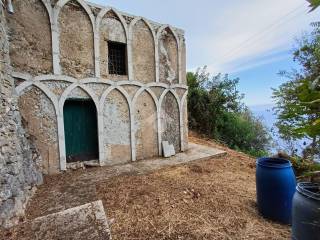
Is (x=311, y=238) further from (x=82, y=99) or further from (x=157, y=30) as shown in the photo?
(x=157, y=30)

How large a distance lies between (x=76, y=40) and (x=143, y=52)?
1.98 metres

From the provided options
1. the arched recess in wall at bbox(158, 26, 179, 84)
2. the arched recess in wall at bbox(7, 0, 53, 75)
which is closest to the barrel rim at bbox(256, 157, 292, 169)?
the arched recess in wall at bbox(158, 26, 179, 84)

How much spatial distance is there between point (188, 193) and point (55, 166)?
3190mm

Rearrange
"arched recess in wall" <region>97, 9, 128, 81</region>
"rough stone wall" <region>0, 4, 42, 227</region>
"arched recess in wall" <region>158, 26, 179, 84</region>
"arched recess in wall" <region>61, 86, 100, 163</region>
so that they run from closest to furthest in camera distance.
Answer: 1. "rough stone wall" <region>0, 4, 42, 227</region>
2. "arched recess in wall" <region>61, 86, 100, 163</region>
3. "arched recess in wall" <region>97, 9, 128, 81</region>
4. "arched recess in wall" <region>158, 26, 179, 84</region>

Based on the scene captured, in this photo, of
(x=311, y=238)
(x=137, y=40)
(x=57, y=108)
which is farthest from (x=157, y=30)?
(x=311, y=238)

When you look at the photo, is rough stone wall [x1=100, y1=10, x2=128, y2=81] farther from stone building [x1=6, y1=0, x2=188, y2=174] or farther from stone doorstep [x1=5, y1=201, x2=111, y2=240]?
stone doorstep [x1=5, y1=201, x2=111, y2=240]

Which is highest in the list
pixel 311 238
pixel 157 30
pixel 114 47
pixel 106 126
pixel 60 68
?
pixel 157 30

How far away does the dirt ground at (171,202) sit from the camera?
108 inches

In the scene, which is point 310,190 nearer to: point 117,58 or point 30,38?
point 117,58

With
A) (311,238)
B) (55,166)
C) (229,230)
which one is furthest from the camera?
(55,166)

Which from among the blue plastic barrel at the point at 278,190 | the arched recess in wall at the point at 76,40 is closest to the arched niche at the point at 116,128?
the arched recess in wall at the point at 76,40

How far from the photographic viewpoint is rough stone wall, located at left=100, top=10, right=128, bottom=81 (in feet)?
18.6

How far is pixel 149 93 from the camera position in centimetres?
657

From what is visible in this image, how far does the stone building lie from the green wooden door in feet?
0.08
